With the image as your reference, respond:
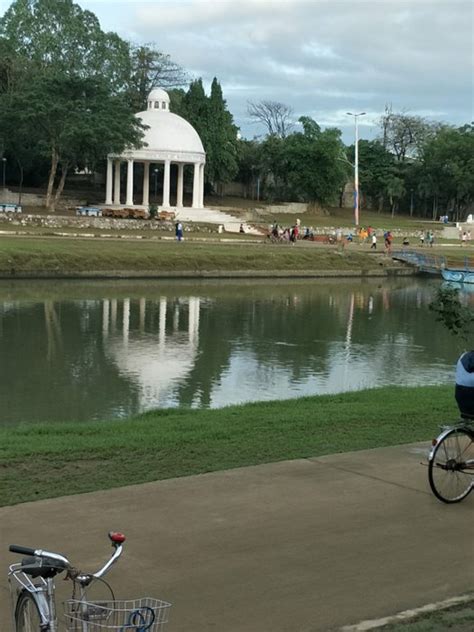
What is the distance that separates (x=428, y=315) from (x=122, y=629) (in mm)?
31054

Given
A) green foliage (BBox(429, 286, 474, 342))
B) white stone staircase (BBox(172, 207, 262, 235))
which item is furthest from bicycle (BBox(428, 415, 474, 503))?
white stone staircase (BBox(172, 207, 262, 235))

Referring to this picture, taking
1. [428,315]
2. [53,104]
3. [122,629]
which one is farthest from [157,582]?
[53,104]

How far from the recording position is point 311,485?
761cm

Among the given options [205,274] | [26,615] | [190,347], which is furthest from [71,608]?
[205,274]

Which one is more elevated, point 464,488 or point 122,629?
point 122,629

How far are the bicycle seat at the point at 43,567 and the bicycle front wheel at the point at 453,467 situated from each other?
14.9 feet

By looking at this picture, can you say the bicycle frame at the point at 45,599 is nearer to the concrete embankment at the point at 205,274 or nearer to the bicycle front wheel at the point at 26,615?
the bicycle front wheel at the point at 26,615

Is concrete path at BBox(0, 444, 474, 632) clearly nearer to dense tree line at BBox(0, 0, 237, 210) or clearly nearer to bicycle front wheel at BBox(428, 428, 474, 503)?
bicycle front wheel at BBox(428, 428, 474, 503)

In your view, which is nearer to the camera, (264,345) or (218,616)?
(218,616)

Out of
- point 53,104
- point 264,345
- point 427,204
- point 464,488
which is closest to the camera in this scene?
point 464,488

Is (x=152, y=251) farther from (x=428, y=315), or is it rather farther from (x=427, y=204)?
(x=427, y=204)

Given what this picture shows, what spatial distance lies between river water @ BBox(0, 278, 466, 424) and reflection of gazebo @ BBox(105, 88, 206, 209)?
37.8 meters

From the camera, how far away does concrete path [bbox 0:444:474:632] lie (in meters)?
5.00

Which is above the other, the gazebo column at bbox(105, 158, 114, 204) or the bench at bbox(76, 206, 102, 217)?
the gazebo column at bbox(105, 158, 114, 204)
